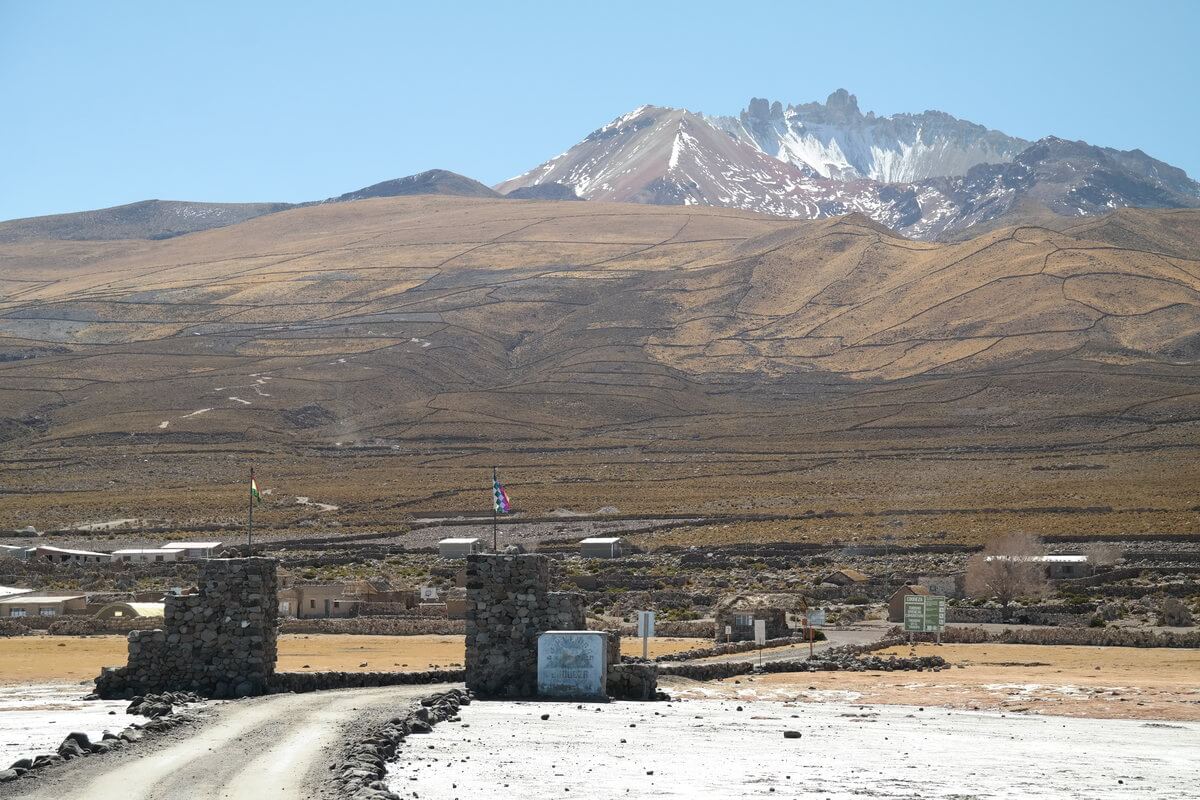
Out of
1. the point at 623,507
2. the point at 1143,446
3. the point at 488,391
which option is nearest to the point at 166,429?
the point at 488,391

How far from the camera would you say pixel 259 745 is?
2144 cm

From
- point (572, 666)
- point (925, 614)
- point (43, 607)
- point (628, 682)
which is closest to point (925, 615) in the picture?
point (925, 614)

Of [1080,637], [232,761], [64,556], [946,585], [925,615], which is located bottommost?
[232,761]

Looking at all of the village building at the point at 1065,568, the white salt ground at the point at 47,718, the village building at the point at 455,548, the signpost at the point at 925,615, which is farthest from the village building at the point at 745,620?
the village building at the point at 455,548

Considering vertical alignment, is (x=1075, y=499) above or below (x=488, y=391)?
below

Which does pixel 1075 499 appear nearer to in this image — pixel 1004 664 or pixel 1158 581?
pixel 1158 581

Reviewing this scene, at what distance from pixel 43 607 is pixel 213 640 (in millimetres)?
29931

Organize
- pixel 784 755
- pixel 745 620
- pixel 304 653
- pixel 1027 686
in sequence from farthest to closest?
pixel 745 620 → pixel 304 653 → pixel 1027 686 → pixel 784 755

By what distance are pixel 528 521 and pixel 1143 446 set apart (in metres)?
56.4

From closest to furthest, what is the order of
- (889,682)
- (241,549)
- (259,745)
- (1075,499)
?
(259,745), (889,682), (241,549), (1075,499)

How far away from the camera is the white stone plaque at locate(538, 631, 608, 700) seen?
92.1ft

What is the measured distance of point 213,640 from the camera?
93.4ft

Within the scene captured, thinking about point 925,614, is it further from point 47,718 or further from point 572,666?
point 47,718

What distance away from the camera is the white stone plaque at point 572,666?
28.1 metres
